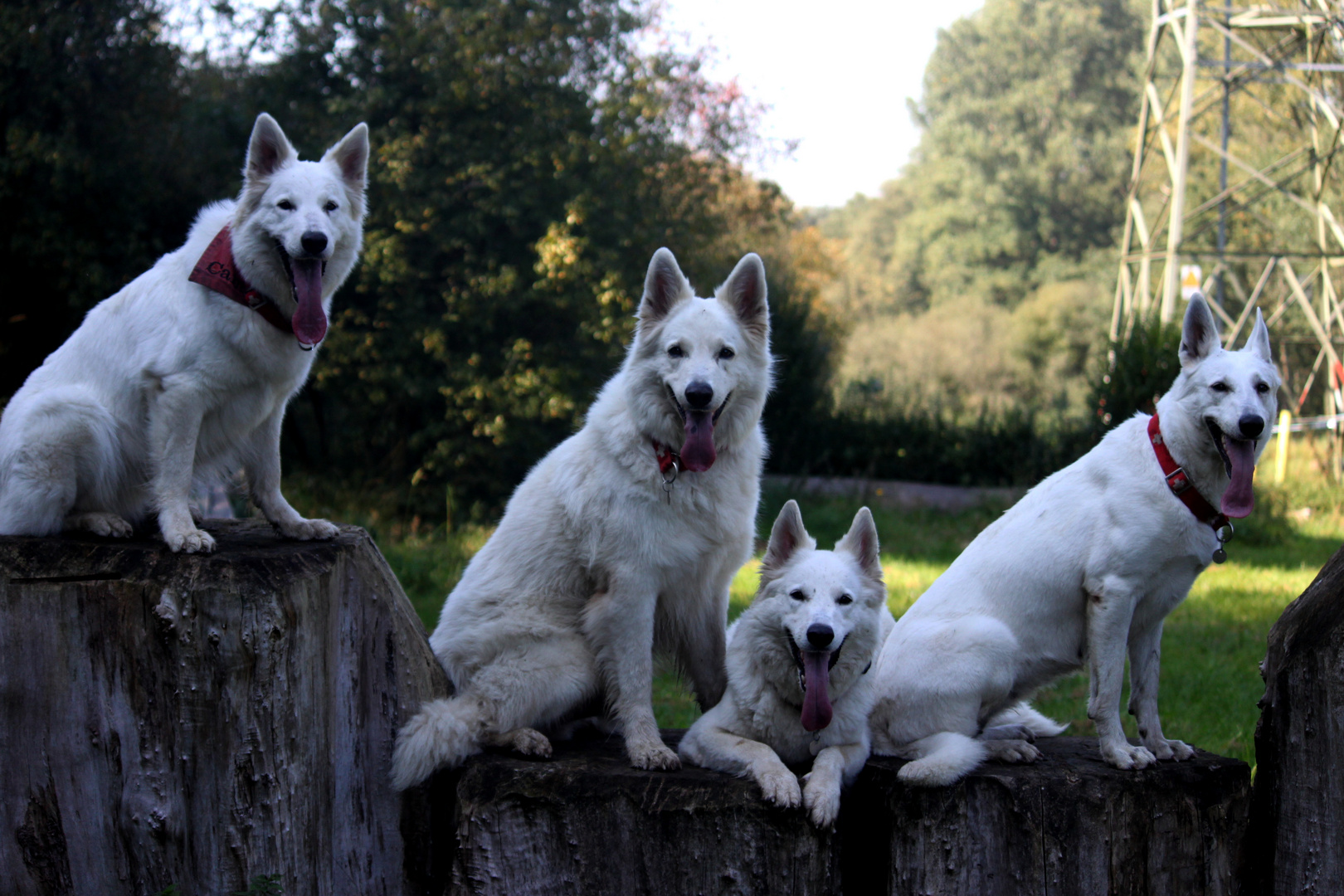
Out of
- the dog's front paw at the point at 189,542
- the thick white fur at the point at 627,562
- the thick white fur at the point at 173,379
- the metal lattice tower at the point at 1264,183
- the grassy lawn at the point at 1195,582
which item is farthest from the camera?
the metal lattice tower at the point at 1264,183

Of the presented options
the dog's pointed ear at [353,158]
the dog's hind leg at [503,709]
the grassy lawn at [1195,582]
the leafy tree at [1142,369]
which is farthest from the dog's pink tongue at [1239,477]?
the leafy tree at [1142,369]

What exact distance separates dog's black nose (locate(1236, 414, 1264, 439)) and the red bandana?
3.21 m

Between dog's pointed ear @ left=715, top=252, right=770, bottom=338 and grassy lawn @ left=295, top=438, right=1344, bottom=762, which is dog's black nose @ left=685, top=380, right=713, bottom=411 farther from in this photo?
grassy lawn @ left=295, top=438, right=1344, bottom=762

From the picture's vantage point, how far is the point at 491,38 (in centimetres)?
1302

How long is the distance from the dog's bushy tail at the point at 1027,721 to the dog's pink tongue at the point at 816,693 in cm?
100

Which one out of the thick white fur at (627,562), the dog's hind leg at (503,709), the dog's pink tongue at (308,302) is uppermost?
the dog's pink tongue at (308,302)

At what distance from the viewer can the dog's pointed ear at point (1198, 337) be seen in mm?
3379

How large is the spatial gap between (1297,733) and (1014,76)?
46207 mm

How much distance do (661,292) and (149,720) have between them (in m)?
2.26

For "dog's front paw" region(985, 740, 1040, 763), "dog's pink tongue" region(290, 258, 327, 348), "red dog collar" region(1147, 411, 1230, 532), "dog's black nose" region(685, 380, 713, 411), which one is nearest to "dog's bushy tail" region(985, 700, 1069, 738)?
"dog's front paw" region(985, 740, 1040, 763)

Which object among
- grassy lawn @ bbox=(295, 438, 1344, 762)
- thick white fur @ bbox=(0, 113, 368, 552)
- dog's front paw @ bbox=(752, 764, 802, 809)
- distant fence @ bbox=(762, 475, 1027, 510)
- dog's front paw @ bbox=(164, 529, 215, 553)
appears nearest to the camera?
dog's front paw @ bbox=(752, 764, 802, 809)

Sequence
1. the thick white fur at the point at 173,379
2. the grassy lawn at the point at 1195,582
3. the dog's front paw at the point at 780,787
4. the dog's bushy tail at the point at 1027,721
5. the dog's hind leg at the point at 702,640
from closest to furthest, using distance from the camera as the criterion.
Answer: the dog's front paw at the point at 780,787 → the thick white fur at the point at 173,379 → the dog's hind leg at the point at 702,640 → the dog's bushy tail at the point at 1027,721 → the grassy lawn at the point at 1195,582

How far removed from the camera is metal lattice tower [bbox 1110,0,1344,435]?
1842cm

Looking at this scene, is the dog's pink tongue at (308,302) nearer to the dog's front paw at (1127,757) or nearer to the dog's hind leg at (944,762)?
the dog's hind leg at (944,762)
